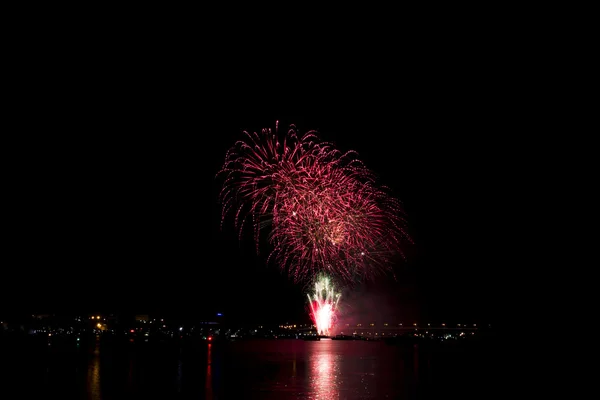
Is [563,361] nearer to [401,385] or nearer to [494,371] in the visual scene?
[494,371]

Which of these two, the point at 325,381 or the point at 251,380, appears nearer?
the point at 325,381

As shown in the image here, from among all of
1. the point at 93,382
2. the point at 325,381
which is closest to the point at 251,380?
the point at 325,381

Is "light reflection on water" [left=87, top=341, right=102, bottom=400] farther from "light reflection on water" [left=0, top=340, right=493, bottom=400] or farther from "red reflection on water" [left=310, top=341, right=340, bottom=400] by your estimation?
"red reflection on water" [left=310, top=341, right=340, bottom=400]

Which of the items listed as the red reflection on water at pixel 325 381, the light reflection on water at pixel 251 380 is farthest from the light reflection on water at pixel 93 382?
the red reflection on water at pixel 325 381

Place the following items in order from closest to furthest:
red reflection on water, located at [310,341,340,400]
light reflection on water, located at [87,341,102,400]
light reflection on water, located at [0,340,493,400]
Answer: light reflection on water, located at [87,341,102,400] → red reflection on water, located at [310,341,340,400] → light reflection on water, located at [0,340,493,400]

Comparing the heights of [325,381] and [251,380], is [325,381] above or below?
above

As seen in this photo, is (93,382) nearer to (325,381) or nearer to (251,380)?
(251,380)

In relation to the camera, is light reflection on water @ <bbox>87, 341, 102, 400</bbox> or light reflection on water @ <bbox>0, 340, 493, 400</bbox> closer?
light reflection on water @ <bbox>87, 341, 102, 400</bbox>

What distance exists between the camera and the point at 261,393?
1867 cm

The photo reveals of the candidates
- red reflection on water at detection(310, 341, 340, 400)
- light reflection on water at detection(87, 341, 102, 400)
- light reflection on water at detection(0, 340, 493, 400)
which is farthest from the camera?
light reflection on water at detection(0, 340, 493, 400)

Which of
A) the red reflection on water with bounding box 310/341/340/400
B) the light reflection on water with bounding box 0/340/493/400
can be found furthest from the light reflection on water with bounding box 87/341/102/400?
the red reflection on water with bounding box 310/341/340/400

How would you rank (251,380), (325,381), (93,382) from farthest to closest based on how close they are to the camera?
(251,380) < (325,381) < (93,382)

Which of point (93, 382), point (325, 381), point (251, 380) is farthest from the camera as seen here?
point (251, 380)

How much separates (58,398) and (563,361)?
24518 mm
